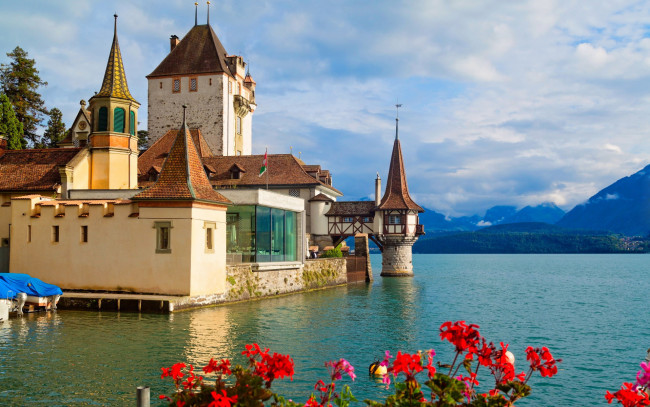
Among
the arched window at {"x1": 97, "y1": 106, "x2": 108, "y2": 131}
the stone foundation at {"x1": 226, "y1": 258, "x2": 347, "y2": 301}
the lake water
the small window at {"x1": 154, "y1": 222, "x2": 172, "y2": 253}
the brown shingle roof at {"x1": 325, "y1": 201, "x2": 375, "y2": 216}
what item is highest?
the arched window at {"x1": 97, "y1": 106, "x2": 108, "y2": 131}

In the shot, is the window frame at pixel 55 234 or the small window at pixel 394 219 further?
the small window at pixel 394 219

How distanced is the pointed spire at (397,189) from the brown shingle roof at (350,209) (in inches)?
43.4

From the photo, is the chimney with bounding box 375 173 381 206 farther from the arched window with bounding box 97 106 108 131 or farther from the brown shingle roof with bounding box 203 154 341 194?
the arched window with bounding box 97 106 108 131

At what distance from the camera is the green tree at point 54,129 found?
207ft

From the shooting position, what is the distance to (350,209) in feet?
190

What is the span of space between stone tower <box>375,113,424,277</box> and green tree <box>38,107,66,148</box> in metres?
32.4

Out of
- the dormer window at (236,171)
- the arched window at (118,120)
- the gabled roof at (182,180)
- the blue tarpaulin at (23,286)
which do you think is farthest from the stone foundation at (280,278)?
the dormer window at (236,171)

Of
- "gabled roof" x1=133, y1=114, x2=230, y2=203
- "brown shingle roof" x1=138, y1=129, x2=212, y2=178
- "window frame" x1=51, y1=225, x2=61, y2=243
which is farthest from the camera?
"brown shingle roof" x1=138, y1=129, x2=212, y2=178

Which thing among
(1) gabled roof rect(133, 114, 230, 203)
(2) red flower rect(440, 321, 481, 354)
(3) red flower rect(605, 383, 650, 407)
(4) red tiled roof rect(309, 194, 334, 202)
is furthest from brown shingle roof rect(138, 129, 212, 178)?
(3) red flower rect(605, 383, 650, 407)

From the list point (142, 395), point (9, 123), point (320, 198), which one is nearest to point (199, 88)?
point (320, 198)

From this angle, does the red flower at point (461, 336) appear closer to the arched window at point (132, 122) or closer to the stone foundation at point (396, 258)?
the arched window at point (132, 122)

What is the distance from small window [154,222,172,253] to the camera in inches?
1083

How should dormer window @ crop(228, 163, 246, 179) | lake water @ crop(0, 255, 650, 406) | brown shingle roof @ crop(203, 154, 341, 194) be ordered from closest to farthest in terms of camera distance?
lake water @ crop(0, 255, 650, 406) → brown shingle roof @ crop(203, 154, 341, 194) → dormer window @ crop(228, 163, 246, 179)

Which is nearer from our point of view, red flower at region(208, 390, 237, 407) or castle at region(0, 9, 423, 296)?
red flower at region(208, 390, 237, 407)
